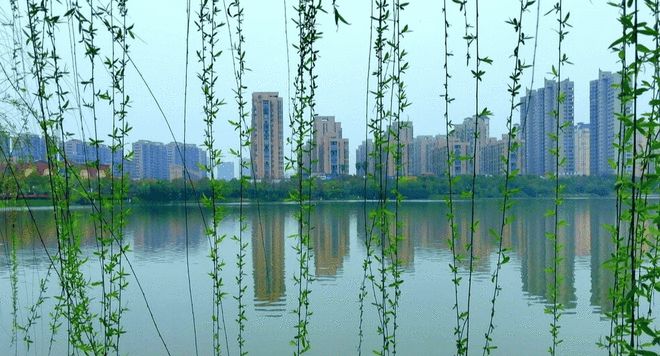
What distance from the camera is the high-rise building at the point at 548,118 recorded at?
2526 mm

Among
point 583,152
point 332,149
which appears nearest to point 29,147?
point 332,149

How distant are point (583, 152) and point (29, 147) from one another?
6230 millimetres

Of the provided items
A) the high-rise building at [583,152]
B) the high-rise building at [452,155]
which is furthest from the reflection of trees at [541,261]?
the high-rise building at [452,155]

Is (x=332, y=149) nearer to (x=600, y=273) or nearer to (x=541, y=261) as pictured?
(x=600, y=273)

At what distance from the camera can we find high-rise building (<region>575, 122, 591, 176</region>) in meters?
6.99

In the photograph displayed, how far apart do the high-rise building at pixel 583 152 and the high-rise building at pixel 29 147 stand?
5707mm

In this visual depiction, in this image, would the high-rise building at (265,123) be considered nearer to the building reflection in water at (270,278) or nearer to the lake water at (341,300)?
the lake water at (341,300)

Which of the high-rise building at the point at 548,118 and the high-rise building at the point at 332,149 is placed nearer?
the high-rise building at the point at 548,118

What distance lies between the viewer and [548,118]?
13.6 feet

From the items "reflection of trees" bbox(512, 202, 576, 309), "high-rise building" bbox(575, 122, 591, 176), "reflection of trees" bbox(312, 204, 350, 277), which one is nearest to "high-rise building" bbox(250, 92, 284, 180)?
"reflection of trees" bbox(512, 202, 576, 309)

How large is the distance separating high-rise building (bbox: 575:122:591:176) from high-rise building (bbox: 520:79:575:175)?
10 cm

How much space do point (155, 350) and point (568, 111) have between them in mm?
5620

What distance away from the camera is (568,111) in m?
3.73

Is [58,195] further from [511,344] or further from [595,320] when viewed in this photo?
[595,320]
